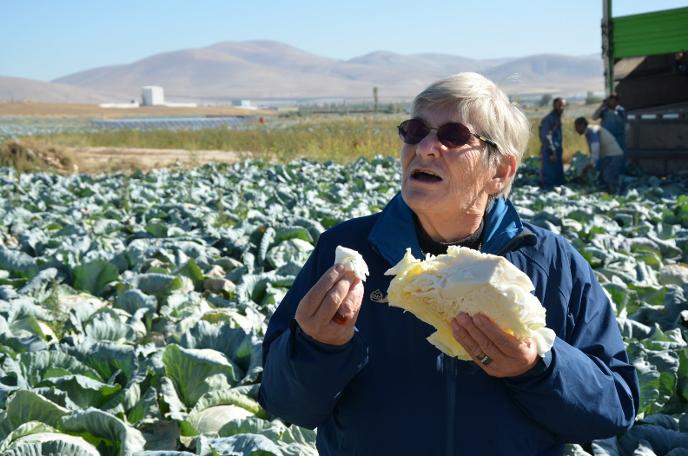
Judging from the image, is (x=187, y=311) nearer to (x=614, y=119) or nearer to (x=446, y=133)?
(x=446, y=133)

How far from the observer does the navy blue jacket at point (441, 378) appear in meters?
2.03

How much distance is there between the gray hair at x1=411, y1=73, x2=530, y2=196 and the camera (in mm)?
2326

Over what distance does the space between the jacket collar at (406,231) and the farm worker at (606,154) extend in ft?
36.6

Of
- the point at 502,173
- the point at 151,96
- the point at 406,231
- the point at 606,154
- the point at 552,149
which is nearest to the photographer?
the point at 406,231

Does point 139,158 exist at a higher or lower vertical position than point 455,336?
lower

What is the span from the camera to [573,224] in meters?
7.84

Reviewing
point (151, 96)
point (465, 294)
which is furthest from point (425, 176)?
point (151, 96)

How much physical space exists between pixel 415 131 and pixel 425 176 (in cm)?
13

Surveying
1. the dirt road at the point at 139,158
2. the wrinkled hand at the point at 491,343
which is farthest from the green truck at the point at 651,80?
the wrinkled hand at the point at 491,343

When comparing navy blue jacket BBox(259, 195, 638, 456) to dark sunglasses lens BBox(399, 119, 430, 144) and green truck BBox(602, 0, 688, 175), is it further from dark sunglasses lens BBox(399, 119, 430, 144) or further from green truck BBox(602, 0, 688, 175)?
green truck BBox(602, 0, 688, 175)

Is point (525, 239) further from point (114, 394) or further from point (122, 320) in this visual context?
point (122, 320)

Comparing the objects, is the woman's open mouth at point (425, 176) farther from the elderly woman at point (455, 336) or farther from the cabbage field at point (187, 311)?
the cabbage field at point (187, 311)

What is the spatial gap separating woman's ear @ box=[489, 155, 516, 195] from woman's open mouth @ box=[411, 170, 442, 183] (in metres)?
0.22

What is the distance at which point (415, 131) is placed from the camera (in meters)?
2.34
